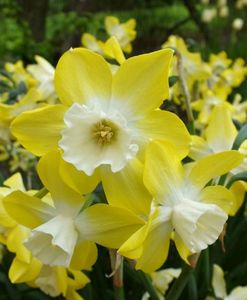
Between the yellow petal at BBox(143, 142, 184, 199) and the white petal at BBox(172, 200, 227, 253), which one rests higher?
the yellow petal at BBox(143, 142, 184, 199)

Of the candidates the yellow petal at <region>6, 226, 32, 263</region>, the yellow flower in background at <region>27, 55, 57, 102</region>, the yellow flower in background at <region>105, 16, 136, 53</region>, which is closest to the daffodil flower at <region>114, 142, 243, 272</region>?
the yellow petal at <region>6, 226, 32, 263</region>

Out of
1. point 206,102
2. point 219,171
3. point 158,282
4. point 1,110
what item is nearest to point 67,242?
point 219,171

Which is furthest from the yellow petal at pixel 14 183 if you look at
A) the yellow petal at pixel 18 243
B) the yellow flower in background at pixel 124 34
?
the yellow flower in background at pixel 124 34

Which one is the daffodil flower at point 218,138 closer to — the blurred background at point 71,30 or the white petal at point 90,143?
the white petal at point 90,143

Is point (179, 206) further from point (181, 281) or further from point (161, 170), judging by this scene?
point (181, 281)

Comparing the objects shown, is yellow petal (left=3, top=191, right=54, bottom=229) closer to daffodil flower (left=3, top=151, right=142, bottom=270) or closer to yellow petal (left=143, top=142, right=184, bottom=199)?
→ daffodil flower (left=3, top=151, right=142, bottom=270)

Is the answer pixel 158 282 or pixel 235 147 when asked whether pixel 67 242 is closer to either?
pixel 235 147

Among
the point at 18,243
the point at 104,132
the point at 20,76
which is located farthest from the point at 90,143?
the point at 20,76
